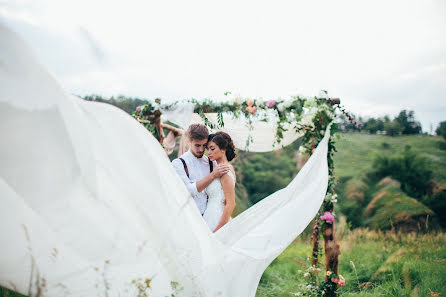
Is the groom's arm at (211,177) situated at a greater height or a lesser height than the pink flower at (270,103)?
lesser

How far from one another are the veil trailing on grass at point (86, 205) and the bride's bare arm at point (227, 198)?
80 centimetres

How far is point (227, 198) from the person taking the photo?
10.9 feet

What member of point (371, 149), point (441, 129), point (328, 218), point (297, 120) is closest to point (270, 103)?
point (297, 120)

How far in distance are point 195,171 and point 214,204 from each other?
0.48 m

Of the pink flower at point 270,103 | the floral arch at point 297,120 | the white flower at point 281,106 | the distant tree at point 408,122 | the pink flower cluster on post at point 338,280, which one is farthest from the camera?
the distant tree at point 408,122

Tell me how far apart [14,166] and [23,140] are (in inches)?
7.4

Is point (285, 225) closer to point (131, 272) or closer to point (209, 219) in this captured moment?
point (209, 219)

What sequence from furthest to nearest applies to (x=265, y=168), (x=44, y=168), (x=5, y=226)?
(x=265, y=168) → (x=44, y=168) → (x=5, y=226)

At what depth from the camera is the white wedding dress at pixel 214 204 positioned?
349cm

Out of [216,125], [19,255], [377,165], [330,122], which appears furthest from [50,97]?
[377,165]

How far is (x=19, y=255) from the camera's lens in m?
1.94

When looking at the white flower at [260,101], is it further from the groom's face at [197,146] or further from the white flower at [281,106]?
the groom's face at [197,146]

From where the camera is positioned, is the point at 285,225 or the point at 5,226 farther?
the point at 285,225

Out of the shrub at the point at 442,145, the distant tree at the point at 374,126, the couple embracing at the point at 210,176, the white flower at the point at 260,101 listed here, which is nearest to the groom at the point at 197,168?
the couple embracing at the point at 210,176
